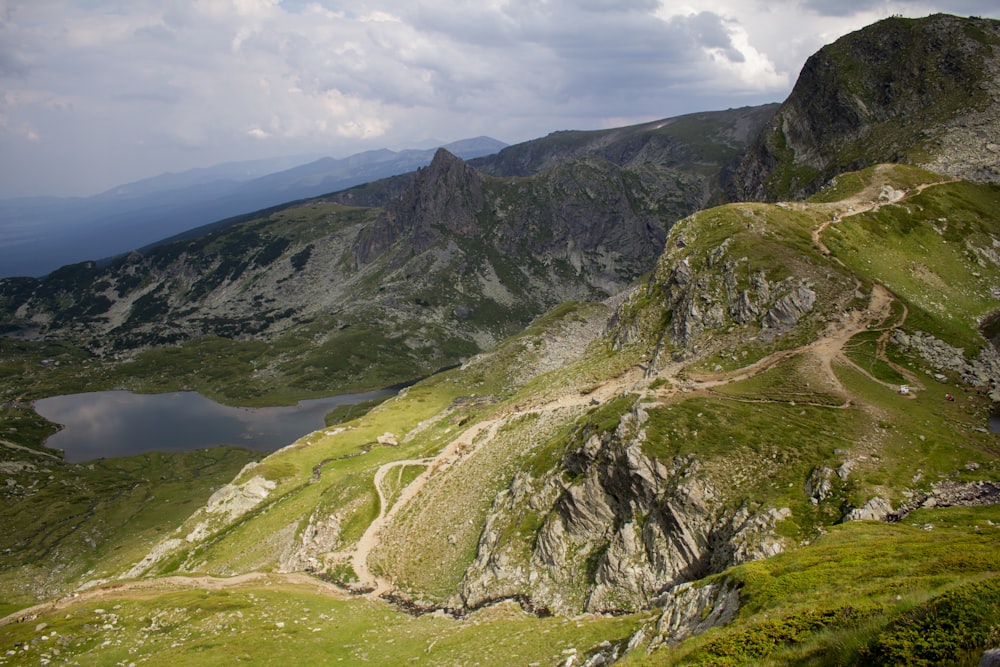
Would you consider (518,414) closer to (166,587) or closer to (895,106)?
(166,587)

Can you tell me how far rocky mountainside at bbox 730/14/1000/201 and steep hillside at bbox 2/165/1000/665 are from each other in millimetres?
33477

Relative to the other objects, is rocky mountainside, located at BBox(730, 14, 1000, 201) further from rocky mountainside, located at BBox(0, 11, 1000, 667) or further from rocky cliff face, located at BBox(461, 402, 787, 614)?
rocky cliff face, located at BBox(461, 402, 787, 614)

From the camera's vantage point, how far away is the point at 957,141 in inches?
4867

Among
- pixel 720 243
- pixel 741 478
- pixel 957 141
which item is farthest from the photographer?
pixel 957 141

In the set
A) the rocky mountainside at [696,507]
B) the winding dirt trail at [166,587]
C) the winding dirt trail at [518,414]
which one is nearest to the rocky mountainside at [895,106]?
the rocky mountainside at [696,507]

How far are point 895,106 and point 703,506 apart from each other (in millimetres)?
172348

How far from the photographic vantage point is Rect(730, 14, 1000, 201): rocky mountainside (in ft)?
410

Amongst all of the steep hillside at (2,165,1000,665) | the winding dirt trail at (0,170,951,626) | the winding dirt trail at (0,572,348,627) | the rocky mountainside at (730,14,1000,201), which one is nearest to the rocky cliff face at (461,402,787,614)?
the steep hillside at (2,165,1000,665)

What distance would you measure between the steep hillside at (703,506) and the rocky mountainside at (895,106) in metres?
33.5

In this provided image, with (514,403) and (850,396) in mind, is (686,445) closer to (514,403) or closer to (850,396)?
(850,396)

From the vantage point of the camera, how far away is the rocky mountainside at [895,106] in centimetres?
12488

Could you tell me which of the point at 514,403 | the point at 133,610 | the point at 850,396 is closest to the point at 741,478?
the point at 850,396

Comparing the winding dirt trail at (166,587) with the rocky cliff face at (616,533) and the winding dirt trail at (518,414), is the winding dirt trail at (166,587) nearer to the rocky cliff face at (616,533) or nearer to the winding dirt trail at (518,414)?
the winding dirt trail at (518,414)

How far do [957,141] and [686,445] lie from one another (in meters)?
129
